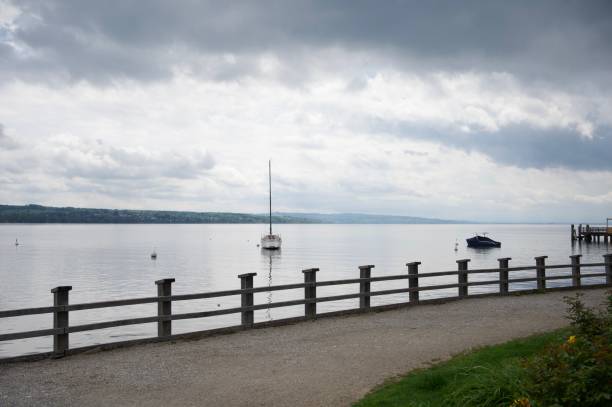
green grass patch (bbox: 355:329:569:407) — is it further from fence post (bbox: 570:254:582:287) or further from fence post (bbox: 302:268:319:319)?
fence post (bbox: 570:254:582:287)

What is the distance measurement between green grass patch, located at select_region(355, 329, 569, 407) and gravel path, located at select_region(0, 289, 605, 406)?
0.52m

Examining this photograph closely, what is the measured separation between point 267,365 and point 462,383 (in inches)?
145

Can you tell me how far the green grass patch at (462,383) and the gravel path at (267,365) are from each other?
0.52 m

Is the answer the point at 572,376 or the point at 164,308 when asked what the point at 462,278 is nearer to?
the point at 164,308

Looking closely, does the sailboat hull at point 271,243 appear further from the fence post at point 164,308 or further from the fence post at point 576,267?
the fence post at point 164,308

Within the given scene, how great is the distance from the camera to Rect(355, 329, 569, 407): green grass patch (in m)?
7.10

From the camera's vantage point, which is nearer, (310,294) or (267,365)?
(267,365)

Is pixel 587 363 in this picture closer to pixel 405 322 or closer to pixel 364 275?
pixel 405 322

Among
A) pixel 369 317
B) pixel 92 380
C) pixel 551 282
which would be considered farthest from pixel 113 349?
pixel 551 282

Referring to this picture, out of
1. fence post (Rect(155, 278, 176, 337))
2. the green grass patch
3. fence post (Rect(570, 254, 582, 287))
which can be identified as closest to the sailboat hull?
fence post (Rect(570, 254, 582, 287))

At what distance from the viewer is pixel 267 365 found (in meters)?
10.2

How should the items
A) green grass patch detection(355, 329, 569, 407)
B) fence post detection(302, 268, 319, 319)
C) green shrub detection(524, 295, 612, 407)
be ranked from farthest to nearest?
fence post detection(302, 268, 319, 319)
green grass patch detection(355, 329, 569, 407)
green shrub detection(524, 295, 612, 407)

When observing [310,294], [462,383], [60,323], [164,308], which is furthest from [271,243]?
[462,383]

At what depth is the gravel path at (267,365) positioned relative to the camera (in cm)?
844
